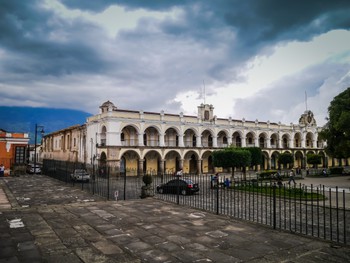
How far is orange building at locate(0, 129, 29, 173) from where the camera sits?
30.3 meters

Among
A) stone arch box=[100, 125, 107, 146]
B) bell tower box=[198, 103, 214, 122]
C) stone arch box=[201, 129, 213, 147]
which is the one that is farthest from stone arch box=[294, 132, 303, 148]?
stone arch box=[100, 125, 107, 146]

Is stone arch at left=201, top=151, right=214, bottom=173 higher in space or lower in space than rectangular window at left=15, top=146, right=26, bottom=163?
lower

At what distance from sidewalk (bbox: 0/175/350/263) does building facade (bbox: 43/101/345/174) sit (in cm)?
1644

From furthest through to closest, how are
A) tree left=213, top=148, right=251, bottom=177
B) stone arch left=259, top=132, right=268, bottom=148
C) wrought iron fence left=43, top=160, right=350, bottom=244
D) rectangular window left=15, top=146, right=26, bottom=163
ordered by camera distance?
1. stone arch left=259, top=132, right=268, bottom=148
2. rectangular window left=15, top=146, right=26, bottom=163
3. tree left=213, top=148, right=251, bottom=177
4. wrought iron fence left=43, top=160, right=350, bottom=244

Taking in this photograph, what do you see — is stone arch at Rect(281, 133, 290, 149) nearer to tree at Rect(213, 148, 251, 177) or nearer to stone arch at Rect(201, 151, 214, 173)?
stone arch at Rect(201, 151, 214, 173)

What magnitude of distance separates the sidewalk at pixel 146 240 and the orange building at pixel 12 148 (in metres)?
24.9

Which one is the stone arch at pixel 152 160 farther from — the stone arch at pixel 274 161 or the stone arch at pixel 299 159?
the stone arch at pixel 299 159

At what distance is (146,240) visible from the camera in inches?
247

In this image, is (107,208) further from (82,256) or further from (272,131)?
(272,131)

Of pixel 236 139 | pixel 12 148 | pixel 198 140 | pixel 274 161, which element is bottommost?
pixel 274 161

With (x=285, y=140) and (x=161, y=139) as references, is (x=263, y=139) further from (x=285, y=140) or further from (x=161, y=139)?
(x=161, y=139)

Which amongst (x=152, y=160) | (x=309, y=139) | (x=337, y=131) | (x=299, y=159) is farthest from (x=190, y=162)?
(x=309, y=139)

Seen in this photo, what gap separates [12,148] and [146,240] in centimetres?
3049

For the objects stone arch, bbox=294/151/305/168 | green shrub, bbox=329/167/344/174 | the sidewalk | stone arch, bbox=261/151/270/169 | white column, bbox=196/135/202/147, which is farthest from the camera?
stone arch, bbox=294/151/305/168
